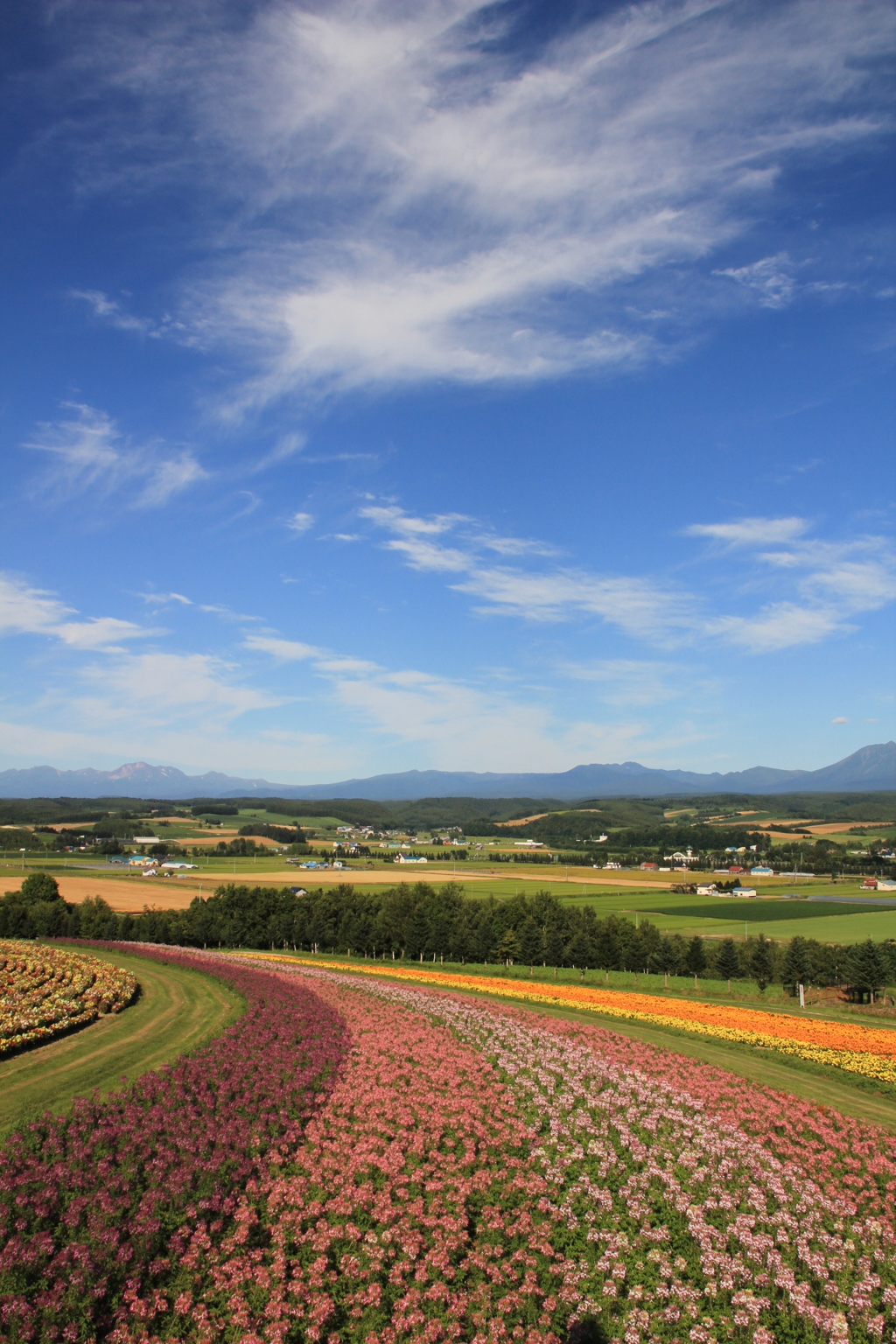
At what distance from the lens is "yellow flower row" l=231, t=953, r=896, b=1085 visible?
26.1 m

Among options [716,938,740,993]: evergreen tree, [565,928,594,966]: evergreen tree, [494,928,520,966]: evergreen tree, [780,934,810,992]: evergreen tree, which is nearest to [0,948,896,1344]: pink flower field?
[780,934,810,992]: evergreen tree

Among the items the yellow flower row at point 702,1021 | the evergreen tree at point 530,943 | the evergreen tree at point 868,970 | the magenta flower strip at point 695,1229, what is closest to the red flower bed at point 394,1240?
the magenta flower strip at point 695,1229

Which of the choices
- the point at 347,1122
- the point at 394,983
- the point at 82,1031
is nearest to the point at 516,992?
the point at 394,983

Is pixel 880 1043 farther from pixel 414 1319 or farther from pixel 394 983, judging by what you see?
pixel 414 1319

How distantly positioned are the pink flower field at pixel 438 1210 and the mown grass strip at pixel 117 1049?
2216 millimetres

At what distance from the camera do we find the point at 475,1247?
1230 centimetres

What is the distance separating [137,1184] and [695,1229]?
9549 mm

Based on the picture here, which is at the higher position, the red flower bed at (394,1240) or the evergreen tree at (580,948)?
the red flower bed at (394,1240)

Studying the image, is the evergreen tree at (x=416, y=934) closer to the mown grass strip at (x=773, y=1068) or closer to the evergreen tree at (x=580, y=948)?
the evergreen tree at (x=580, y=948)

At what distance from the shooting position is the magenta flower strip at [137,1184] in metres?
10.1

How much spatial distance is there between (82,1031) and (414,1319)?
1933 cm

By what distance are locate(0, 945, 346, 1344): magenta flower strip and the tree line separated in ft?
149

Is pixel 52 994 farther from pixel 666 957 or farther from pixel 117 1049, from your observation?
pixel 666 957

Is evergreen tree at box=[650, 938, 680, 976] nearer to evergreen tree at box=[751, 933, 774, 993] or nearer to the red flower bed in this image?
evergreen tree at box=[751, 933, 774, 993]
